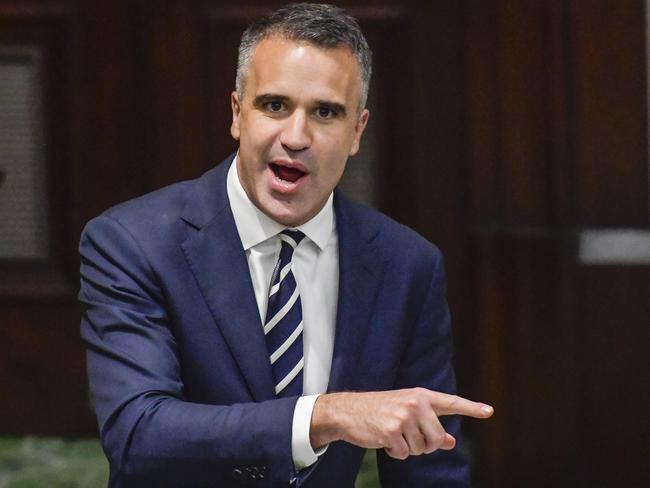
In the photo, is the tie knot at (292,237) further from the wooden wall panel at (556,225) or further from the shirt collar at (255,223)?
the wooden wall panel at (556,225)

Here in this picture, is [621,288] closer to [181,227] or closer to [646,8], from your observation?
[646,8]

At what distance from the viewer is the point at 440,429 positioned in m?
2.02

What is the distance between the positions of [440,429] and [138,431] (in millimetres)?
502

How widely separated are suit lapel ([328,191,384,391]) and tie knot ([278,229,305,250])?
0.26ft

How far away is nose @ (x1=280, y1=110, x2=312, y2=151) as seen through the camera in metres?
2.33

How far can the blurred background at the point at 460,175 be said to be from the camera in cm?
406

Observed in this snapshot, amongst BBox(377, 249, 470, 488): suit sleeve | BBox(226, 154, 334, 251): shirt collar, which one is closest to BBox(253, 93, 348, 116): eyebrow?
BBox(226, 154, 334, 251): shirt collar

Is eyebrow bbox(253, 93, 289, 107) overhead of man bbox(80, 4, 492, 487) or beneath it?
overhead

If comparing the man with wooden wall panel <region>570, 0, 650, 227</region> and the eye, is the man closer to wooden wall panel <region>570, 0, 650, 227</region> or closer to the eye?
the eye

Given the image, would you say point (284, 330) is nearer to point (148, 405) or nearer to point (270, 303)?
point (270, 303)

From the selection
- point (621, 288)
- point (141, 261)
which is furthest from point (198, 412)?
point (621, 288)

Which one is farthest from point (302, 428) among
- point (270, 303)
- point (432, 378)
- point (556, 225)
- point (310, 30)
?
point (556, 225)

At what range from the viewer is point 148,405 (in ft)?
7.44

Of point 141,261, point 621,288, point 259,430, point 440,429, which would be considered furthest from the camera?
point 621,288
